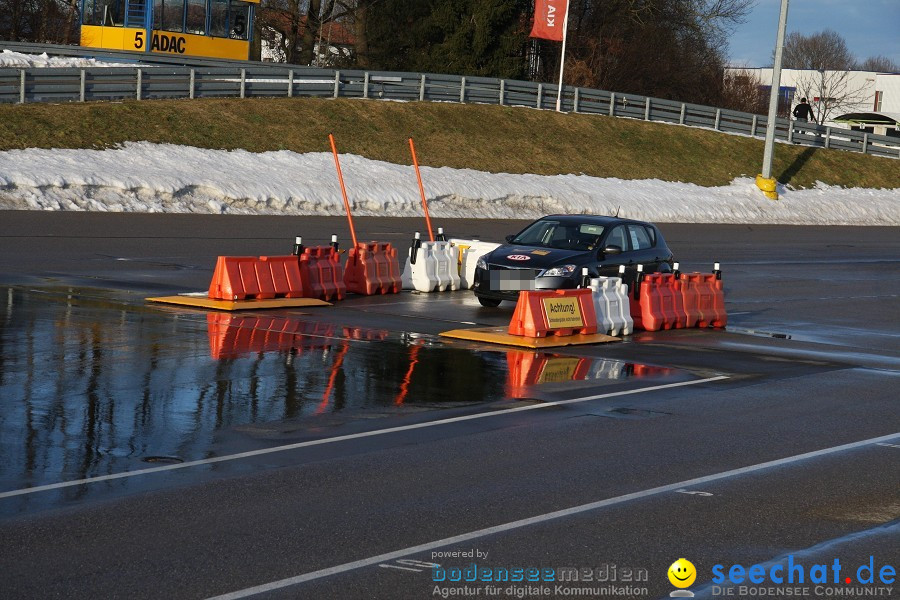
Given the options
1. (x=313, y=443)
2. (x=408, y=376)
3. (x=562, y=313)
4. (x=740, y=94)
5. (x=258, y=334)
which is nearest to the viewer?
(x=313, y=443)

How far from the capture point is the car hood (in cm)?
1797

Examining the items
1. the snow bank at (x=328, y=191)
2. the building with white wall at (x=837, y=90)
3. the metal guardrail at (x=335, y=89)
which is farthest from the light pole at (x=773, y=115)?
the building with white wall at (x=837, y=90)

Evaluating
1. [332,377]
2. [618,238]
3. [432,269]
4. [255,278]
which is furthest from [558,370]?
[432,269]

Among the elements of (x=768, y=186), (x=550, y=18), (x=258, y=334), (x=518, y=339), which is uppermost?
(x=550, y=18)

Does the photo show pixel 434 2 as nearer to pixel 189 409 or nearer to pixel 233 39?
pixel 233 39

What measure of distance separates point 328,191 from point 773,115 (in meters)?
18.4

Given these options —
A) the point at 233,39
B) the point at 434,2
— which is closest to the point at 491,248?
the point at 233,39

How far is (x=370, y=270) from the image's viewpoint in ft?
64.0

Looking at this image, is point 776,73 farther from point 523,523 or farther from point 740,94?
point 523,523

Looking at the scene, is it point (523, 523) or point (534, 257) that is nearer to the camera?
point (523, 523)

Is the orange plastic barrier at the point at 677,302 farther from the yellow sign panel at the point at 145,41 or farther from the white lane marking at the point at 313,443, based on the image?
the yellow sign panel at the point at 145,41

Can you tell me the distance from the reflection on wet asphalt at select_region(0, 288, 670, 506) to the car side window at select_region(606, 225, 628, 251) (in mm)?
4993

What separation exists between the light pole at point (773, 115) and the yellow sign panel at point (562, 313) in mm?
30510

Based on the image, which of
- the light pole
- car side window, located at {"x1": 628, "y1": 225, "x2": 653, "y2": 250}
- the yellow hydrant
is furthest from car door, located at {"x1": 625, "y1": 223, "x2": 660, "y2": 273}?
the yellow hydrant
